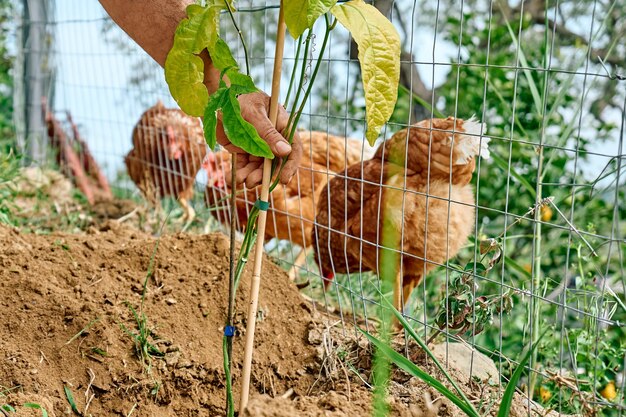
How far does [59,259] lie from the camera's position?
8.18ft

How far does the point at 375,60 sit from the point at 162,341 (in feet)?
3.91

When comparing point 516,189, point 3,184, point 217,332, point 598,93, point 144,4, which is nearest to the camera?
point 144,4

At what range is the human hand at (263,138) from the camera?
1.63 meters

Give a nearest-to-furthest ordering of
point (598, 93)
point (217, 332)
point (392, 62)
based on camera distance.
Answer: point (392, 62) < point (217, 332) < point (598, 93)

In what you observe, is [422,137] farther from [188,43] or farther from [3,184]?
[3,184]

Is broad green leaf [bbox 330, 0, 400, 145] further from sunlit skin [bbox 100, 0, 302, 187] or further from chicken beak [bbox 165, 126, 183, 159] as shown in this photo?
chicken beak [bbox 165, 126, 183, 159]

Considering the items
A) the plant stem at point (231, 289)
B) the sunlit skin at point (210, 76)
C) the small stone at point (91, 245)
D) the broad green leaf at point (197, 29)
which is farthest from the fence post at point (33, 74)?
the broad green leaf at point (197, 29)

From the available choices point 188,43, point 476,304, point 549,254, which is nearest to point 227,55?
point 188,43

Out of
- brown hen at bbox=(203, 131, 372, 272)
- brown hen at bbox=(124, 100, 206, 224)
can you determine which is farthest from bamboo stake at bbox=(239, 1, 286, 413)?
brown hen at bbox=(124, 100, 206, 224)

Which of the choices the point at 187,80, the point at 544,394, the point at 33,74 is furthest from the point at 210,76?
the point at 33,74

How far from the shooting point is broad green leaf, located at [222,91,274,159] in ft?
4.79

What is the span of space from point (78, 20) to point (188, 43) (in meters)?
3.64

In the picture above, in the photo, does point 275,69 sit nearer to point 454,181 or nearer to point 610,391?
point 454,181

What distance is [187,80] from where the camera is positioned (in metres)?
1.58
